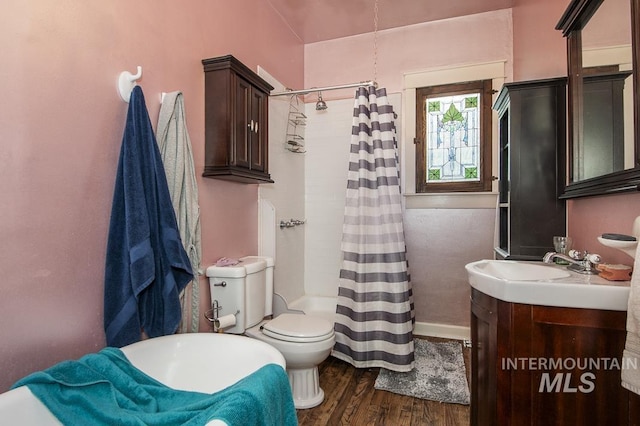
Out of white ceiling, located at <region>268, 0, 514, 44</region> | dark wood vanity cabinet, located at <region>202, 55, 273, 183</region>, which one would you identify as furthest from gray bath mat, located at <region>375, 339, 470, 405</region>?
white ceiling, located at <region>268, 0, 514, 44</region>

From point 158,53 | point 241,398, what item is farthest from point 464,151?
point 241,398

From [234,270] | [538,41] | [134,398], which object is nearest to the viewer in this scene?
[134,398]

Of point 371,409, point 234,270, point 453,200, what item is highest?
point 453,200

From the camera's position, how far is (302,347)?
1.94 meters

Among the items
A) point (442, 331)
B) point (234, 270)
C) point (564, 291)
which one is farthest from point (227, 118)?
point (442, 331)

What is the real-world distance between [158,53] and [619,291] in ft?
6.77

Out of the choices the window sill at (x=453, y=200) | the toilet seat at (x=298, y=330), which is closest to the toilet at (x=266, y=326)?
the toilet seat at (x=298, y=330)

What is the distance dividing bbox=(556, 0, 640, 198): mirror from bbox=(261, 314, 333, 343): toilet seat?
1476 millimetres

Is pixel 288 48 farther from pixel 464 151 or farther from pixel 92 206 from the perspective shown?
pixel 92 206

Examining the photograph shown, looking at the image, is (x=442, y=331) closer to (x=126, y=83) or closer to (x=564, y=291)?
(x=564, y=291)

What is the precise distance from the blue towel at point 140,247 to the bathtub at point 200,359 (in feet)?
0.38

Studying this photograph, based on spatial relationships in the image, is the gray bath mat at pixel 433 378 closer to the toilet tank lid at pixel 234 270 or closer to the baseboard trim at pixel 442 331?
the baseboard trim at pixel 442 331

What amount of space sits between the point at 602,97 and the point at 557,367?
1.13 metres

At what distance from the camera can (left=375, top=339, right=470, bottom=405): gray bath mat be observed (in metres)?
2.11
